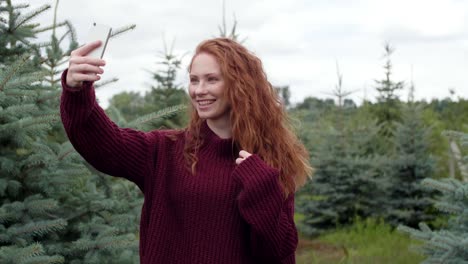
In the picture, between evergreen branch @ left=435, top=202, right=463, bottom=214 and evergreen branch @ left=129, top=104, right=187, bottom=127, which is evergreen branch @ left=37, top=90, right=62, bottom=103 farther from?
evergreen branch @ left=435, top=202, right=463, bottom=214

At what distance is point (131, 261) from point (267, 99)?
4.95ft

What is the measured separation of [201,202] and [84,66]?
0.70 meters

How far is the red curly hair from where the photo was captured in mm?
2613

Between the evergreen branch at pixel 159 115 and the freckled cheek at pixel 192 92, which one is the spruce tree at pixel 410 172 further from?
the freckled cheek at pixel 192 92

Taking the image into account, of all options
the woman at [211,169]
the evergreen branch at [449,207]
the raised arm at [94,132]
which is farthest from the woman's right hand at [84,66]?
the evergreen branch at [449,207]

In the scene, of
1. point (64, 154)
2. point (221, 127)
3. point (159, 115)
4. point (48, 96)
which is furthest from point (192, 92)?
point (48, 96)

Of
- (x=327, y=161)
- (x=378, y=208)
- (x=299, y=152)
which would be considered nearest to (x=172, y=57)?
(x=327, y=161)

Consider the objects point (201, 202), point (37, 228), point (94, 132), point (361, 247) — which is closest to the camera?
point (94, 132)

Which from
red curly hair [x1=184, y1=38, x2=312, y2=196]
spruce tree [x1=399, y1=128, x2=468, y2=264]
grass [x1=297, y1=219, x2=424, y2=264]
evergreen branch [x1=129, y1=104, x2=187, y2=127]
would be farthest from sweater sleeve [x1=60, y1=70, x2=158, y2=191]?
grass [x1=297, y1=219, x2=424, y2=264]

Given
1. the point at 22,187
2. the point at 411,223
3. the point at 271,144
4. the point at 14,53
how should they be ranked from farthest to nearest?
the point at 411,223 → the point at 14,53 → the point at 22,187 → the point at 271,144

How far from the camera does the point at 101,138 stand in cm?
231

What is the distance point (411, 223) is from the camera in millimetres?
9938

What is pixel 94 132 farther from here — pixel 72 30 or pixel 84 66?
pixel 72 30

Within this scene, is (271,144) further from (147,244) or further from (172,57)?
(172,57)
